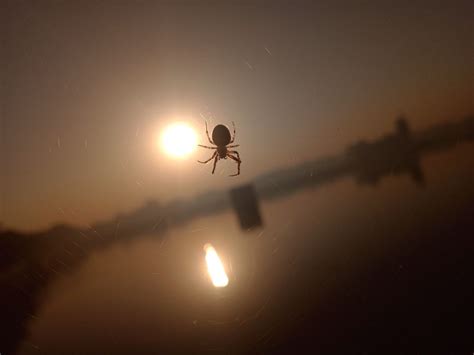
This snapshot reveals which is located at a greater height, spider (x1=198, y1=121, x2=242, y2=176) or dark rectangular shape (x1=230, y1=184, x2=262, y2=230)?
spider (x1=198, y1=121, x2=242, y2=176)

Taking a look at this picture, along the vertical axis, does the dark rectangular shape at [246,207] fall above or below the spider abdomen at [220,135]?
below

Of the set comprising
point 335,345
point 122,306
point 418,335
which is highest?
point 122,306

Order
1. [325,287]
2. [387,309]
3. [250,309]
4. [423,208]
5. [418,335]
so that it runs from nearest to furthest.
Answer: [250,309], [418,335], [387,309], [325,287], [423,208]

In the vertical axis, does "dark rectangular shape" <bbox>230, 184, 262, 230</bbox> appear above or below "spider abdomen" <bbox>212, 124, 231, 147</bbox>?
below

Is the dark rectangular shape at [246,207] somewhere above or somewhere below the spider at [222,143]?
below

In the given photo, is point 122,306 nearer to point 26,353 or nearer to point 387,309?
point 26,353

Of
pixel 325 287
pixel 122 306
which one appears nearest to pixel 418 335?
pixel 325 287

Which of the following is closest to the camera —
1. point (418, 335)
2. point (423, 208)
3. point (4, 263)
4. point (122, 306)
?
point (4, 263)

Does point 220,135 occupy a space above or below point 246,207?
above
